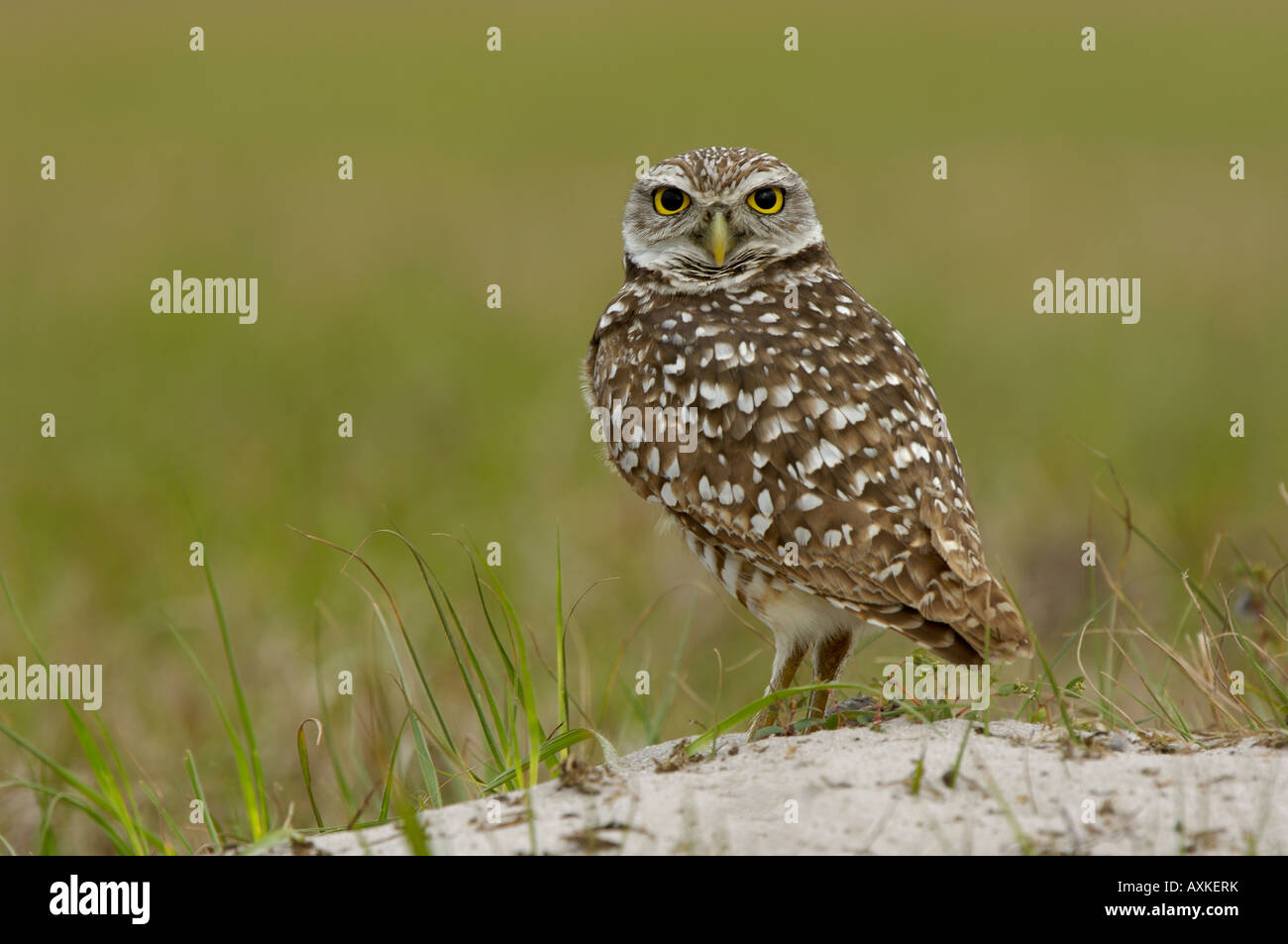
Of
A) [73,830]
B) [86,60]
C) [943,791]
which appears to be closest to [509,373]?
[73,830]

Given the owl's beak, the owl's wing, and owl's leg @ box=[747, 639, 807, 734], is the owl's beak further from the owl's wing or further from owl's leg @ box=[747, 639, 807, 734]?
owl's leg @ box=[747, 639, 807, 734]

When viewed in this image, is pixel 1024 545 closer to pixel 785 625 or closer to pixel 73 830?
pixel 785 625

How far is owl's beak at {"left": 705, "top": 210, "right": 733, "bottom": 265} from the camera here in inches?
210

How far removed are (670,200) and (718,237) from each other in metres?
0.29

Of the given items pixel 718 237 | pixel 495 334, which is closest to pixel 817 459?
pixel 718 237

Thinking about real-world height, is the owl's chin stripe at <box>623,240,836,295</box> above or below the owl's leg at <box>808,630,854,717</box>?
above

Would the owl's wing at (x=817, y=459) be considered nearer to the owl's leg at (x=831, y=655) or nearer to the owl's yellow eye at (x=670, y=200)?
the owl's yellow eye at (x=670, y=200)

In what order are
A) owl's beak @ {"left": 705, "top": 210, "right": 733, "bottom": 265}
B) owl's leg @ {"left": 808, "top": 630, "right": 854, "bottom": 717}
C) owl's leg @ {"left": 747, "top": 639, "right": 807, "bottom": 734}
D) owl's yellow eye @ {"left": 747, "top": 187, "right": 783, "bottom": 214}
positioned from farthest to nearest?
owl's yellow eye @ {"left": 747, "top": 187, "right": 783, "bottom": 214} < owl's beak @ {"left": 705, "top": 210, "right": 733, "bottom": 265} < owl's leg @ {"left": 808, "top": 630, "right": 854, "bottom": 717} < owl's leg @ {"left": 747, "top": 639, "right": 807, "bottom": 734}

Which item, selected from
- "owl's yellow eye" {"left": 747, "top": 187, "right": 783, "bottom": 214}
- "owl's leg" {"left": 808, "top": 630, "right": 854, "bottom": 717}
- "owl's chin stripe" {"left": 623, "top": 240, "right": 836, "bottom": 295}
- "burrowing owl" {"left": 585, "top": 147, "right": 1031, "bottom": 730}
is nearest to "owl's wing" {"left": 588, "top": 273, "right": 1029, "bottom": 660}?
"burrowing owl" {"left": 585, "top": 147, "right": 1031, "bottom": 730}

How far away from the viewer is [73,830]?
6.72 m

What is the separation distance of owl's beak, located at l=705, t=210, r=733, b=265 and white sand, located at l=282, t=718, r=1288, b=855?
6.98 ft

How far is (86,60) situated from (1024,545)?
29120 mm

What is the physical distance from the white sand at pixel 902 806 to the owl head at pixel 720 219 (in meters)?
2.21

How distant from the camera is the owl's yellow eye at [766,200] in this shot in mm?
5445
